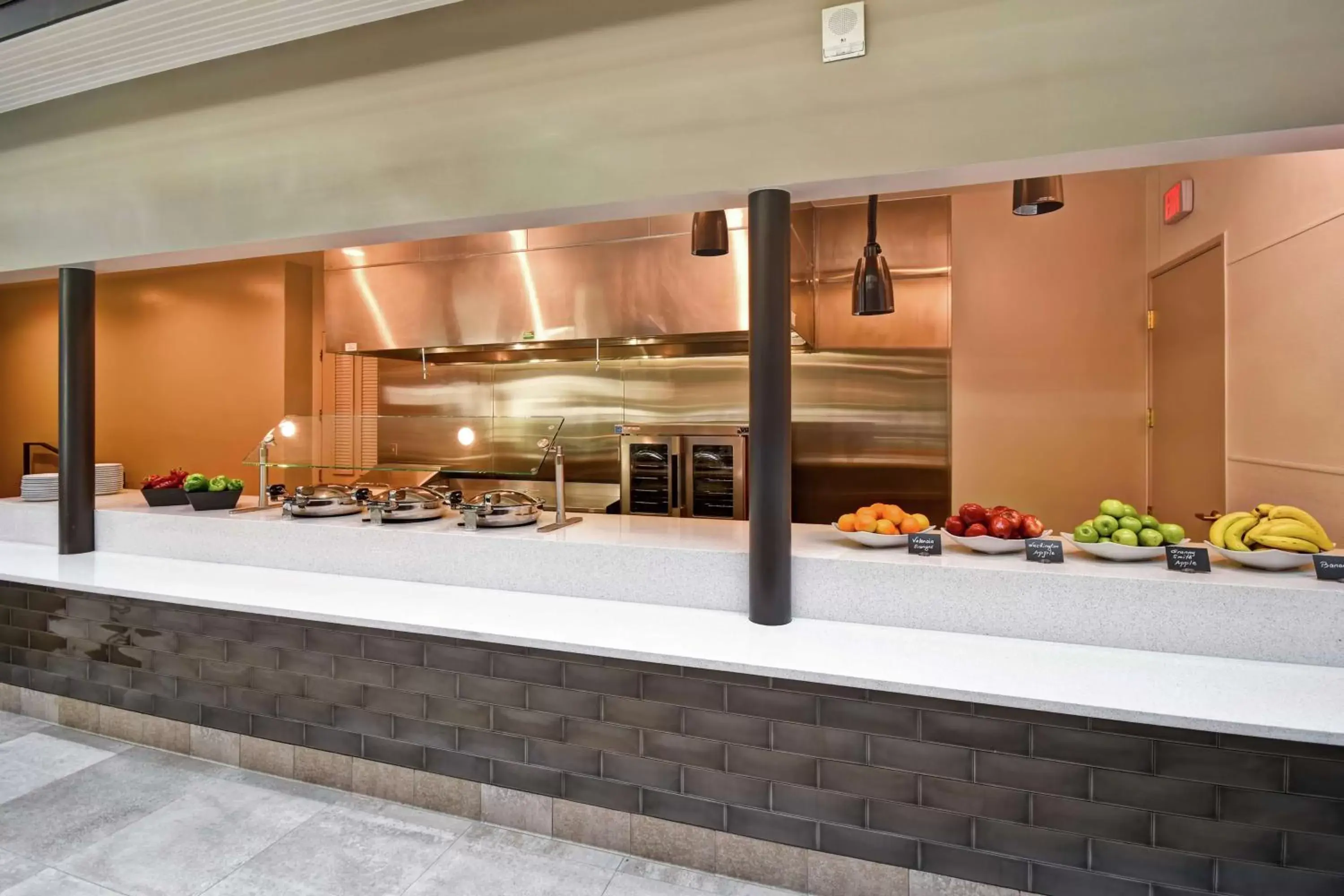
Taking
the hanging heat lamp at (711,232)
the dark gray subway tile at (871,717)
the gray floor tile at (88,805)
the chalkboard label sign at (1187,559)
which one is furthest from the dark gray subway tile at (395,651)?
the chalkboard label sign at (1187,559)

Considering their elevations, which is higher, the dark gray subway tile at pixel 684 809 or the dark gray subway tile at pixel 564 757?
the dark gray subway tile at pixel 564 757

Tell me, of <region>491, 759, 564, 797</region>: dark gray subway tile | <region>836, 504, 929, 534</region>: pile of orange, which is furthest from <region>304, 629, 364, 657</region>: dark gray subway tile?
<region>836, 504, 929, 534</region>: pile of orange

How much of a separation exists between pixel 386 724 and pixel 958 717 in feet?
6.43

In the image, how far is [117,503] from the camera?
146 inches

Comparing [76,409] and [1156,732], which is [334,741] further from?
[1156,732]

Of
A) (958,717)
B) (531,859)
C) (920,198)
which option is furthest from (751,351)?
(920,198)

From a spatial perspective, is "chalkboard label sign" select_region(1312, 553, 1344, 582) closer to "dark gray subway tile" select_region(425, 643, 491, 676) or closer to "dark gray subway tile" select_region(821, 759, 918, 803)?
"dark gray subway tile" select_region(821, 759, 918, 803)

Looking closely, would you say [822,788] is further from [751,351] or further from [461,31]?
[461,31]

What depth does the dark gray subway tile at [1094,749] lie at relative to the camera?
1723mm

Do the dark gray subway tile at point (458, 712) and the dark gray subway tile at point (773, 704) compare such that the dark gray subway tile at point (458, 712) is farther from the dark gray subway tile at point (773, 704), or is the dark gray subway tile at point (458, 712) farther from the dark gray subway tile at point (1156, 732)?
the dark gray subway tile at point (1156, 732)

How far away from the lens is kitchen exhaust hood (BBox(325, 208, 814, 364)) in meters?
4.14

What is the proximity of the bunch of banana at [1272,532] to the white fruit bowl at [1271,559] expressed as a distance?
0.02 meters

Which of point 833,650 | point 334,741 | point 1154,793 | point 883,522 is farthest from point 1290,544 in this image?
point 334,741

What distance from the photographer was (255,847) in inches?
91.6
